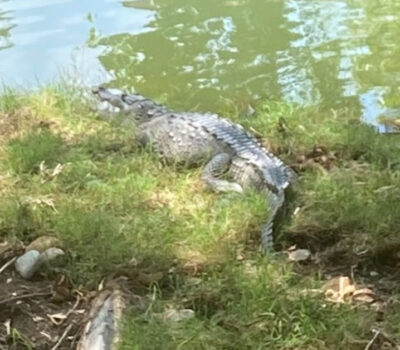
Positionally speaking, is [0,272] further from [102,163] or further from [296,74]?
[296,74]

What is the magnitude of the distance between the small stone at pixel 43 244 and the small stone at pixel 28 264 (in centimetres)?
5

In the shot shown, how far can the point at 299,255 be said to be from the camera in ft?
11.6

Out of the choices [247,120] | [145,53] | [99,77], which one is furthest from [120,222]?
[145,53]

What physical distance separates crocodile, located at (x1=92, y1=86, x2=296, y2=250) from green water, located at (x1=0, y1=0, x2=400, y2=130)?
30.7 inches

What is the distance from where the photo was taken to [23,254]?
3.55m

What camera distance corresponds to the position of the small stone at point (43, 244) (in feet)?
11.6

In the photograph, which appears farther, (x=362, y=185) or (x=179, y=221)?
(x=362, y=185)

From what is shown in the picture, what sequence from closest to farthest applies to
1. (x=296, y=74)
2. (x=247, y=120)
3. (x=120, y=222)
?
1. (x=120, y=222)
2. (x=247, y=120)
3. (x=296, y=74)

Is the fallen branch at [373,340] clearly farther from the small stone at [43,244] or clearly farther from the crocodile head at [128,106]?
the crocodile head at [128,106]

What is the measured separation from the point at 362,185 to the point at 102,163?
1389 mm

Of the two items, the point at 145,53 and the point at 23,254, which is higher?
the point at 23,254

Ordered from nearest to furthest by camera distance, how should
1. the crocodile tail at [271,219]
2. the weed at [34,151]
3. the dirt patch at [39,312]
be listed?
the dirt patch at [39,312] → the crocodile tail at [271,219] → the weed at [34,151]

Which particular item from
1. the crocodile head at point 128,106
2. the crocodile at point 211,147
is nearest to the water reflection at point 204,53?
the crocodile head at point 128,106

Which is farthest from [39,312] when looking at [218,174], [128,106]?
[128,106]
